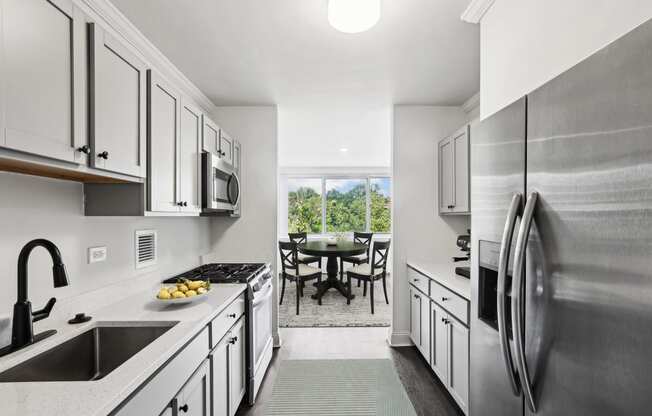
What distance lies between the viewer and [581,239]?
789 millimetres

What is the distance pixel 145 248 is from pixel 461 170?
2577 mm

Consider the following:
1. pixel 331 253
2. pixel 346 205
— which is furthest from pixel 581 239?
pixel 346 205

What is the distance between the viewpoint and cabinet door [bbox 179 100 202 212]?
204cm

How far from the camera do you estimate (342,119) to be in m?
3.73

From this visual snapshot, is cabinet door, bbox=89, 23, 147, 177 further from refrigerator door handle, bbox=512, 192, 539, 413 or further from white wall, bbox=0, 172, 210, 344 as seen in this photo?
refrigerator door handle, bbox=512, 192, 539, 413

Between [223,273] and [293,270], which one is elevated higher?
[223,273]

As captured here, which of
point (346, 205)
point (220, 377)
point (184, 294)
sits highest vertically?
point (346, 205)

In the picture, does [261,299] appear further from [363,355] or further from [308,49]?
[308,49]

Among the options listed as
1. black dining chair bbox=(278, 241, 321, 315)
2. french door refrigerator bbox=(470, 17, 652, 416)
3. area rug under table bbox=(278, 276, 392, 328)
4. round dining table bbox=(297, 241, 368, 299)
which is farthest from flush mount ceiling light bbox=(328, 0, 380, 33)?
round dining table bbox=(297, 241, 368, 299)

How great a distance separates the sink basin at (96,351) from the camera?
1220 mm

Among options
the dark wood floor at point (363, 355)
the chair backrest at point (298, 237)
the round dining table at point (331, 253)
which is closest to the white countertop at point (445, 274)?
the dark wood floor at point (363, 355)

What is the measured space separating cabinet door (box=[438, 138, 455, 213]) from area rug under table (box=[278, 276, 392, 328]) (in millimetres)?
1694

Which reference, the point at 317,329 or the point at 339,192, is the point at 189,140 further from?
the point at 339,192

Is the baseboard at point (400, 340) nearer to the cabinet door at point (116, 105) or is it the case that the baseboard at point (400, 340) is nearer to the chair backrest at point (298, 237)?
the cabinet door at point (116, 105)
